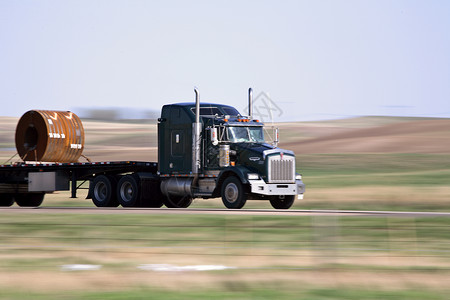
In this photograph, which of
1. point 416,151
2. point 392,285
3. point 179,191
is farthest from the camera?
point 416,151

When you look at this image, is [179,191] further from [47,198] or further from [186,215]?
[47,198]

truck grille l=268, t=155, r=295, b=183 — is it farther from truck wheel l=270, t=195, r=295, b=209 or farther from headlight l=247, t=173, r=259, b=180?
truck wheel l=270, t=195, r=295, b=209

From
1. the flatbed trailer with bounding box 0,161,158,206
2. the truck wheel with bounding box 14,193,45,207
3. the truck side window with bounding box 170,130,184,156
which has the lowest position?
the truck wheel with bounding box 14,193,45,207

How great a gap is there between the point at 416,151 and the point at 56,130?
30560 millimetres

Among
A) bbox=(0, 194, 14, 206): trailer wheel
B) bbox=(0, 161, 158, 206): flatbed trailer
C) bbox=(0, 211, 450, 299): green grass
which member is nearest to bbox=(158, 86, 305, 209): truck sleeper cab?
bbox=(0, 161, 158, 206): flatbed trailer

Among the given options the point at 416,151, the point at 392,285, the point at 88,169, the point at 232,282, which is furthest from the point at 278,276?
the point at 416,151

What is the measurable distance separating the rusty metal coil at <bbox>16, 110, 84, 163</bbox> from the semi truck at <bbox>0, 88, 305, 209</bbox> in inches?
1.4

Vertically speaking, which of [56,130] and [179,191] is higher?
[56,130]

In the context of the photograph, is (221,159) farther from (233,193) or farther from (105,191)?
(105,191)

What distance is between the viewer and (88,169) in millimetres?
28109

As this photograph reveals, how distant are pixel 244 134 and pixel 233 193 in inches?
77.6

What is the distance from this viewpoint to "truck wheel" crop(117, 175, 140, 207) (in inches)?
1042

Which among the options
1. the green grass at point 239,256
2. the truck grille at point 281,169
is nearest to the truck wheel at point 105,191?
the truck grille at point 281,169

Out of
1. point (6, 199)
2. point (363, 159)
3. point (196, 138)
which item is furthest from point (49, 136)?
point (363, 159)
